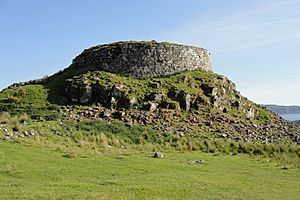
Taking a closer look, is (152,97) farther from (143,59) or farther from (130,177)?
(130,177)

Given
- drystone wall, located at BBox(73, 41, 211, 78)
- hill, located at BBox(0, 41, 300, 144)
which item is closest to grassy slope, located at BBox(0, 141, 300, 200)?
hill, located at BBox(0, 41, 300, 144)

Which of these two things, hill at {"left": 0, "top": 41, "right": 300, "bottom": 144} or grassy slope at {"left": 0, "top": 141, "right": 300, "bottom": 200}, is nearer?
grassy slope at {"left": 0, "top": 141, "right": 300, "bottom": 200}

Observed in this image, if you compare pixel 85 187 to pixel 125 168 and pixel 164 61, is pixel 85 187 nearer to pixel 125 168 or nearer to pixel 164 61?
pixel 125 168

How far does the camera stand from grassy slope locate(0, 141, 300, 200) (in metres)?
18.9

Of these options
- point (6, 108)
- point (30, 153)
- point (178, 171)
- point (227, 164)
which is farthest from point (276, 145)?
point (6, 108)

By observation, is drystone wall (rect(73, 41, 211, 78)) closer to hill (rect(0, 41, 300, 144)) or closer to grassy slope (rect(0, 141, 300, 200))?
hill (rect(0, 41, 300, 144))

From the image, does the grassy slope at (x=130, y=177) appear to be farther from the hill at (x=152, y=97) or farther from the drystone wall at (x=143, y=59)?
the drystone wall at (x=143, y=59)

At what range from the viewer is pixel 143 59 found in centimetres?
5253

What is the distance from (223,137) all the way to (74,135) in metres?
13.9

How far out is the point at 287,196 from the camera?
2184 centimetres

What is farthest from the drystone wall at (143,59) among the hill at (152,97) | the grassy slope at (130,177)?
the grassy slope at (130,177)

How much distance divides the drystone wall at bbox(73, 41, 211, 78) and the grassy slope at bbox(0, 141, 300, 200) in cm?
2126

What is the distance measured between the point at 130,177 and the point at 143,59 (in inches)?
1201

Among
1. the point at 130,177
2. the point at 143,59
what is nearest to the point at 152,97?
the point at 143,59
